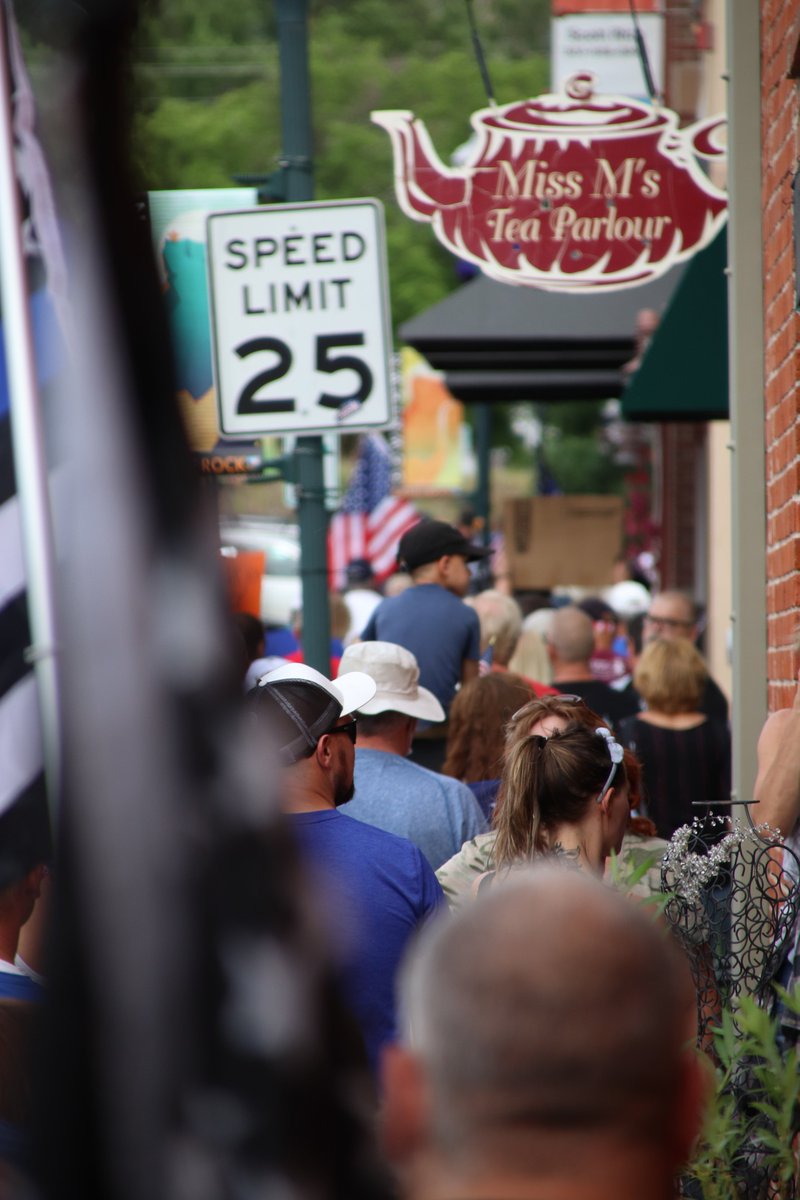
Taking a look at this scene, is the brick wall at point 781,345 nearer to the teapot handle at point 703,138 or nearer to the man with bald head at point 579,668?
the teapot handle at point 703,138

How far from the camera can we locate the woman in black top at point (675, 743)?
21.6 ft

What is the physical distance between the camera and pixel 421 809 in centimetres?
465

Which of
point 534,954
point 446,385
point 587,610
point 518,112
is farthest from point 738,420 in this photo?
point 446,385

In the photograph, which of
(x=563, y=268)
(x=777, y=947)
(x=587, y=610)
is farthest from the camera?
(x=587, y=610)

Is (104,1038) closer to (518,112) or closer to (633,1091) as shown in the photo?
(633,1091)

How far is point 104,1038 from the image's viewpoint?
0.99 meters

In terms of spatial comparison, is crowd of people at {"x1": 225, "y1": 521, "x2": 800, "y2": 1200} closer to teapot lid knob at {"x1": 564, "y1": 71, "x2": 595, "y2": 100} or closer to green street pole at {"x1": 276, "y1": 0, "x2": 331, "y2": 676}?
green street pole at {"x1": 276, "y1": 0, "x2": 331, "y2": 676}

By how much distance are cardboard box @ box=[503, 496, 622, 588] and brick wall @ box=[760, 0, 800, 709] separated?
26.9 feet

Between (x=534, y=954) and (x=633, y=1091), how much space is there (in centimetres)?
12

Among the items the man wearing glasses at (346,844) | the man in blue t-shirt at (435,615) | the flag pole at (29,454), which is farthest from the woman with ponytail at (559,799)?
the man in blue t-shirt at (435,615)

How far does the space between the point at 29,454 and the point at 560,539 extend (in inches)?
468

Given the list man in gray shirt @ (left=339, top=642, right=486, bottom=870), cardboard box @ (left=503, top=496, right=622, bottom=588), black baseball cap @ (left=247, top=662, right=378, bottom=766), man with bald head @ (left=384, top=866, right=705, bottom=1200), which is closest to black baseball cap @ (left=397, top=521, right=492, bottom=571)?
man in gray shirt @ (left=339, top=642, right=486, bottom=870)

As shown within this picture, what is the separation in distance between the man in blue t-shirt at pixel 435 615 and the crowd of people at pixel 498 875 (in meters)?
0.01

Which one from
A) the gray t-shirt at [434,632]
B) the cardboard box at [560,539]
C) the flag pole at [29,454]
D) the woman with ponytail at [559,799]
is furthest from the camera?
the cardboard box at [560,539]
